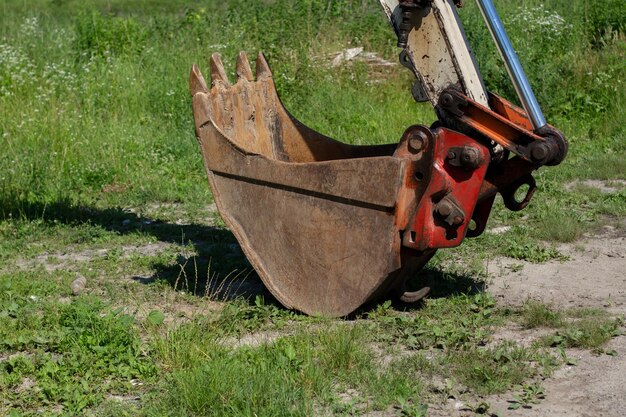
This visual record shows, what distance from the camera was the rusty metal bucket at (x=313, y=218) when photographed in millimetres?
5180

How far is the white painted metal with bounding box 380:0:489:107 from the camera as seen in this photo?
525 centimetres

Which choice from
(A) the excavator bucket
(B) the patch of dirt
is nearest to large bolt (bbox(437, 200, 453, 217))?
(A) the excavator bucket

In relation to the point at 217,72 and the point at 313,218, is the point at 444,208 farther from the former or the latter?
the point at 217,72

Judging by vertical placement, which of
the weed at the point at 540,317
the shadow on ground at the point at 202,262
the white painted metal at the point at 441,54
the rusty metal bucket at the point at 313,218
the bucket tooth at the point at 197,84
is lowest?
the shadow on ground at the point at 202,262

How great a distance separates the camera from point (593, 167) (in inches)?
354

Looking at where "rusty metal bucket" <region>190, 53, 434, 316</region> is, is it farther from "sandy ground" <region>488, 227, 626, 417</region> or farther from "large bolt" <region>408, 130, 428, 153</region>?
"sandy ground" <region>488, 227, 626, 417</region>

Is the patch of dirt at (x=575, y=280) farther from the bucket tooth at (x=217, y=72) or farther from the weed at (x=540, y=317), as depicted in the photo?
the bucket tooth at (x=217, y=72)

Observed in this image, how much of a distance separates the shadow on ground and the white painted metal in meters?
1.32

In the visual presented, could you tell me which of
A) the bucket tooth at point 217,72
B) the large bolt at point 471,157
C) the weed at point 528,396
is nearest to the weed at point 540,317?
the weed at point 528,396

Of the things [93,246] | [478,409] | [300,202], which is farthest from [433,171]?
[93,246]

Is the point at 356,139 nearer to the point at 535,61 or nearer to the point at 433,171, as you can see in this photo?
the point at 535,61

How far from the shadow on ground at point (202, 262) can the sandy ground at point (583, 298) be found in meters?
0.32

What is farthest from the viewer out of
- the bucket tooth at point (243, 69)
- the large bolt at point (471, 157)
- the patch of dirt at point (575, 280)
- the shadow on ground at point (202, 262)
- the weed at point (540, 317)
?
the bucket tooth at point (243, 69)

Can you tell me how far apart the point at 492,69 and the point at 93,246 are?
516cm
